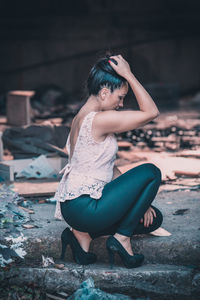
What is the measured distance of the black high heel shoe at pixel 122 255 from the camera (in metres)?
3.55

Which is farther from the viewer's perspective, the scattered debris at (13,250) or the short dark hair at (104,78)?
the scattered debris at (13,250)

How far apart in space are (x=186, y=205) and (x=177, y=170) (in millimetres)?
1232

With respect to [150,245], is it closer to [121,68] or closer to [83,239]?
[83,239]

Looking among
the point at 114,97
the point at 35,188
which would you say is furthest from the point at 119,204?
the point at 35,188

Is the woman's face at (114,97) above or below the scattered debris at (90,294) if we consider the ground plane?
above

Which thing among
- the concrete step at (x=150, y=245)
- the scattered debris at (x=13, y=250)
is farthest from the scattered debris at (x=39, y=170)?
the scattered debris at (x=13, y=250)

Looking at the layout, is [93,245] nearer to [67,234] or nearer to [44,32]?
[67,234]

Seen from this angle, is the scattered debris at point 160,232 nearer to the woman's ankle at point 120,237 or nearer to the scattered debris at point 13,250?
the woman's ankle at point 120,237

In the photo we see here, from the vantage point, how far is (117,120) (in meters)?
3.44

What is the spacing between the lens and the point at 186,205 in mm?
4641

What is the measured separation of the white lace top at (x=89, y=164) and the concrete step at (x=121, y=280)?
53 cm

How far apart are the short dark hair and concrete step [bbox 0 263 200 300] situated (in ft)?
4.18

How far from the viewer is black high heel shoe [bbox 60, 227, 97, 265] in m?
3.68

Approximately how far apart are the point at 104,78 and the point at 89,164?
23.5 inches
